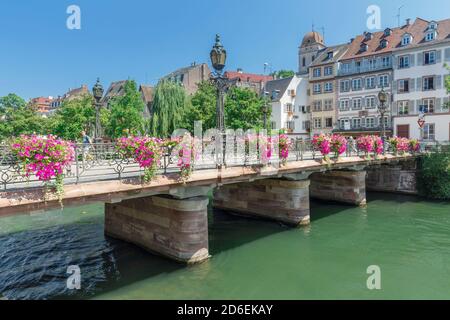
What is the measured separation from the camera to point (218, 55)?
959 centimetres

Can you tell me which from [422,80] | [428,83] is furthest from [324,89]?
[428,83]

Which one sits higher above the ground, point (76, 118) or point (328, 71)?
point (328, 71)

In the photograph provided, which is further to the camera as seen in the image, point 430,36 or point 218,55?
point 430,36

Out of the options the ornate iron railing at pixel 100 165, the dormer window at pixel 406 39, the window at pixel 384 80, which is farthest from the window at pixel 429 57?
the ornate iron railing at pixel 100 165

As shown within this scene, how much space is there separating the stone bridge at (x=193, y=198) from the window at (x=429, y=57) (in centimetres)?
2249

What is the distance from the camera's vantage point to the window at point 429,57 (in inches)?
1495

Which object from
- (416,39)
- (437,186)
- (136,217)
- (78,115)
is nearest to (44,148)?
(136,217)

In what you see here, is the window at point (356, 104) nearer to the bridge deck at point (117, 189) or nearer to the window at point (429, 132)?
the window at point (429, 132)

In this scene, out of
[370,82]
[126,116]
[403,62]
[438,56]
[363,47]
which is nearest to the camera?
[438,56]

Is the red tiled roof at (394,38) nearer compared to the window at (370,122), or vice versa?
the red tiled roof at (394,38)

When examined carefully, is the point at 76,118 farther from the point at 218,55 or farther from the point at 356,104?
the point at 356,104

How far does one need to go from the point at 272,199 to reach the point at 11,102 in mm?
51658
